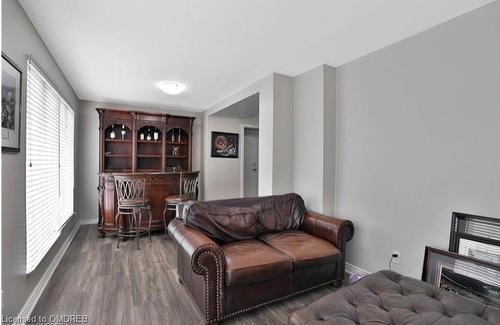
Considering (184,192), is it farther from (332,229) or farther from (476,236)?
(476,236)

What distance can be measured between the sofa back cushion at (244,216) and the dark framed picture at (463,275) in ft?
4.23

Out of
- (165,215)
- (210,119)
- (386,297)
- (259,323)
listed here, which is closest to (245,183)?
(210,119)

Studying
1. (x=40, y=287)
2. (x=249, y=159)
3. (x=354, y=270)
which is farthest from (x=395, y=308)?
(x=249, y=159)

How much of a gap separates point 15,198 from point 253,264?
71.6 inches

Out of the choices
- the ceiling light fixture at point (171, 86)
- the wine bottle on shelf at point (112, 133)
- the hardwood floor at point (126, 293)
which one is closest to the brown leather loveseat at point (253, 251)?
the hardwood floor at point (126, 293)

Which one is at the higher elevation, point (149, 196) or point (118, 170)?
point (118, 170)

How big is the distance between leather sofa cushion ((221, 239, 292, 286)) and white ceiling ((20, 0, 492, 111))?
1980mm

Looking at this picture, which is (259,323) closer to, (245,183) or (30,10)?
(30,10)

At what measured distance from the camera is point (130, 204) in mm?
3670

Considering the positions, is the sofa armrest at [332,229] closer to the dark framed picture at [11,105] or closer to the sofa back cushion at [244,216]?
the sofa back cushion at [244,216]

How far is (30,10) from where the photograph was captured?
2.02m

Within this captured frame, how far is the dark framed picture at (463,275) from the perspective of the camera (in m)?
1.77

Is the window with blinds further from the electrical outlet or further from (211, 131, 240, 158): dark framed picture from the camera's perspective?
the electrical outlet

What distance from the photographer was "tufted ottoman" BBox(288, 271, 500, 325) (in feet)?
4.58
